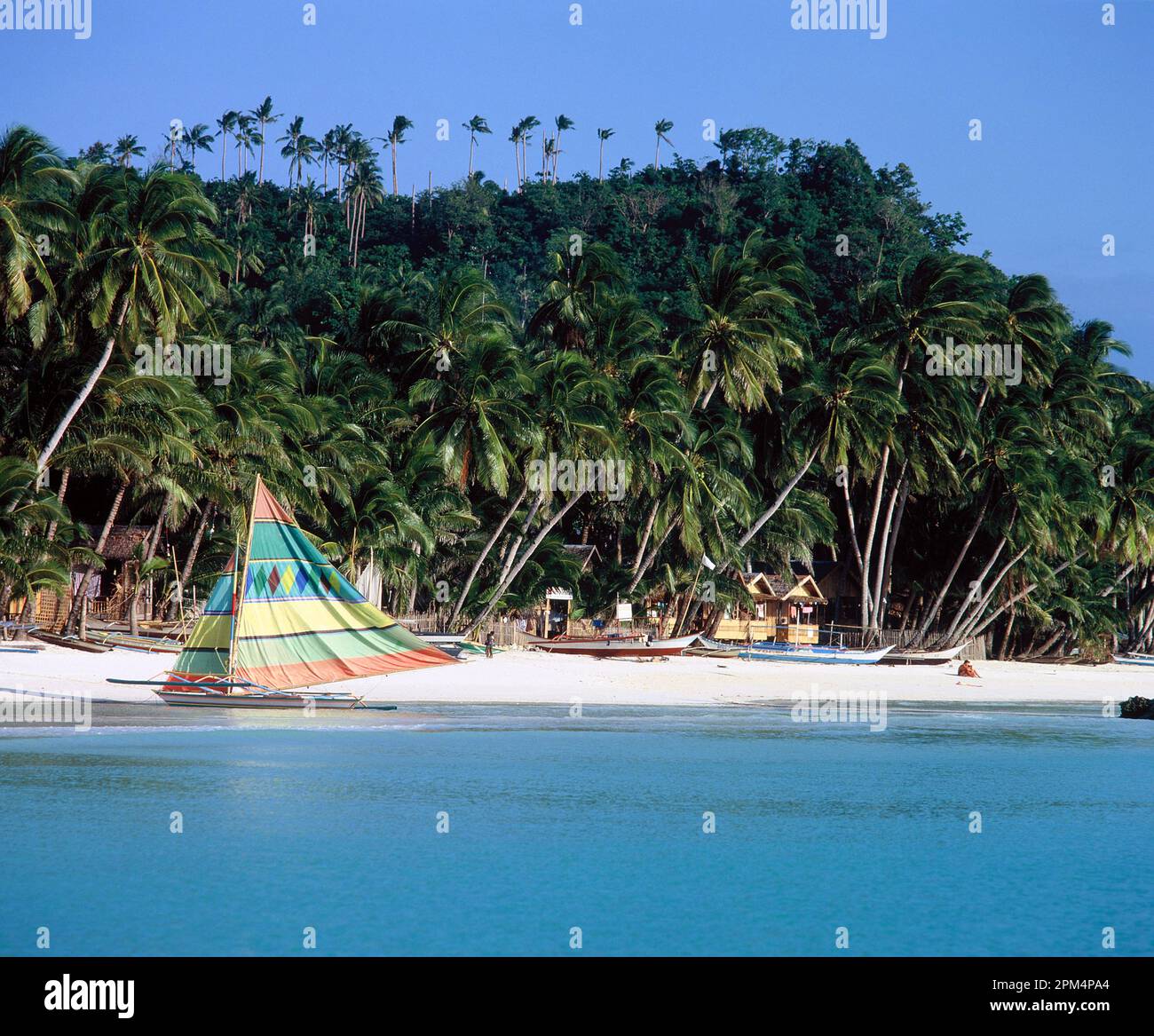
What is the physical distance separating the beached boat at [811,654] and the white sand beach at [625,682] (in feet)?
1.22

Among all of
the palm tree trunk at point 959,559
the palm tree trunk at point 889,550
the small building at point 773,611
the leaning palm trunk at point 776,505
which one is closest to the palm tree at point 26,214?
the leaning palm trunk at point 776,505

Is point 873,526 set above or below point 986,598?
above

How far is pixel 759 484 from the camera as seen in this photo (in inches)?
2007

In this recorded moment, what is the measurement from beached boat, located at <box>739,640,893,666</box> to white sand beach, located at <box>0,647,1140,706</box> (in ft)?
1.22

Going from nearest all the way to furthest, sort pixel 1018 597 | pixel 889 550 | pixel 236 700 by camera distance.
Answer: pixel 236 700, pixel 889 550, pixel 1018 597

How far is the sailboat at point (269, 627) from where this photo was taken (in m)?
23.1

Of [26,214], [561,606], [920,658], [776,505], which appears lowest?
[920,658]

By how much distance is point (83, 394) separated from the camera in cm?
3094

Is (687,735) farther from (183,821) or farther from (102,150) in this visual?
(102,150)

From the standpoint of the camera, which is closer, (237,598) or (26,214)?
(237,598)

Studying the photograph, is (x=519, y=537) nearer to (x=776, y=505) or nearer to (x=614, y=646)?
(x=614, y=646)

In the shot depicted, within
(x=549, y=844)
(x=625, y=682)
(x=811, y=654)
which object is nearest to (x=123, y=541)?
(x=625, y=682)

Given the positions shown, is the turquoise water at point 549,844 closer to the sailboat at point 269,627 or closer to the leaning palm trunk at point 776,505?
the sailboat at point 269,627

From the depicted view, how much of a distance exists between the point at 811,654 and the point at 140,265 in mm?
24311
